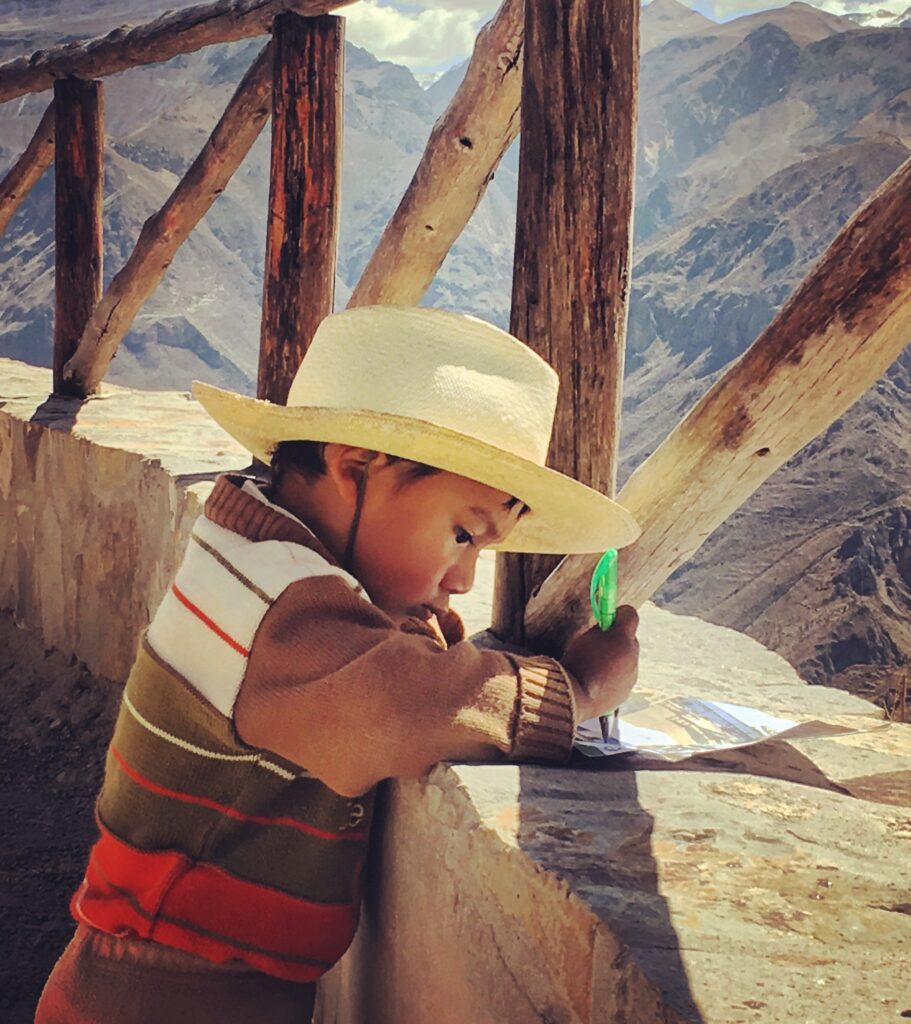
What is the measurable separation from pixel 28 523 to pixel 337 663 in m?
2.82

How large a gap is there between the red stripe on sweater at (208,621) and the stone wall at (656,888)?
255 mm

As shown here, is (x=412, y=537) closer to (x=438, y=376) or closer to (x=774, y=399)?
(x=438, y=376)

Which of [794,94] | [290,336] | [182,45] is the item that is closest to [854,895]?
[290,336]

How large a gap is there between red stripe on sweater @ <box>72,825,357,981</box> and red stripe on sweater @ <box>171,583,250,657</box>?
0.84 ft

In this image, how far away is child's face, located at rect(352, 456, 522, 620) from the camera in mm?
1243

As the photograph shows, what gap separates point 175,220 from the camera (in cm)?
378

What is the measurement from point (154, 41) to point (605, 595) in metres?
3.02

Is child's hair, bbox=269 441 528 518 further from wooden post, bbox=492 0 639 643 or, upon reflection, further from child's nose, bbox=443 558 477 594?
wooden post, bbox=492 0 639 643

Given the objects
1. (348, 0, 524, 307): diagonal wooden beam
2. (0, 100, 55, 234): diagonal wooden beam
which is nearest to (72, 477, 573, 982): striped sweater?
(348, 0, 524, 307): diagonal wooden beam

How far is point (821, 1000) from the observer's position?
0.78 meters

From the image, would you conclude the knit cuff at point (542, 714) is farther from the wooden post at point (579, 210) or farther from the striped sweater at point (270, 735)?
the wooden post at point (579, 210)

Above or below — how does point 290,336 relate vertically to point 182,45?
below

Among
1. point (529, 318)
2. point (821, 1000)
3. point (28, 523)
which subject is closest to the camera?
point (821, 1000)

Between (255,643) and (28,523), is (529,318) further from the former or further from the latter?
(28,523)
